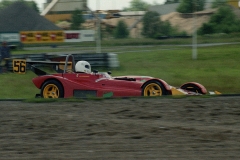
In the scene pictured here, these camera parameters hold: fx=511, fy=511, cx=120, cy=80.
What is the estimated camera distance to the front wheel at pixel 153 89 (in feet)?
38.2

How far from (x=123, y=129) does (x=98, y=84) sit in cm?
474

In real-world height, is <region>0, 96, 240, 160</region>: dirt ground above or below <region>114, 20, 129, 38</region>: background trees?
below

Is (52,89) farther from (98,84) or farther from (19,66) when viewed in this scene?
(98,84)

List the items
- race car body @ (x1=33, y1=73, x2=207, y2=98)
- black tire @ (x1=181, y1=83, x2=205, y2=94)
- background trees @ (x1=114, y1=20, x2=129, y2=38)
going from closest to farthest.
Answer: race car body @ (x1=33, y1=73, x2=207, y2=98) → black tire @ (x1=181, y1=83, x2=205, y2=94) → background trees @ (x1=114, y1=20, x2=129, y2=38)

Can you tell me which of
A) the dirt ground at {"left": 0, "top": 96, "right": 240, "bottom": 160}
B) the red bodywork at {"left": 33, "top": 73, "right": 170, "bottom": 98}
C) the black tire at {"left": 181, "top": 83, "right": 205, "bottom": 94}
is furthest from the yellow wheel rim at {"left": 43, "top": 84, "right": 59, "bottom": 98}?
the black tire at {"left": 181, "top": 83, "right": 205, "bottom": 94}

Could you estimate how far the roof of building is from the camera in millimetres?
36100

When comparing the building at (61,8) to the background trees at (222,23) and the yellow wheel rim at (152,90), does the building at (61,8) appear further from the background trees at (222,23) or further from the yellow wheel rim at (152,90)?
the yellow wheel rim at (152,90)

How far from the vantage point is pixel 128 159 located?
570 cm

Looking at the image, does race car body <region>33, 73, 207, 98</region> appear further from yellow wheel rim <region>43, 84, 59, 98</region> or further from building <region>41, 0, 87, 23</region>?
building <region>41, 0, 87, 23</region>

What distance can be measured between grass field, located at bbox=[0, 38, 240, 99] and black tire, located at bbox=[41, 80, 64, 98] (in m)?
1.97

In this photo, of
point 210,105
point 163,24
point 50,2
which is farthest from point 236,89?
point 50,2

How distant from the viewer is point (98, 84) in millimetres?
12000

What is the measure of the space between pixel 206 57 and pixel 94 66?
6.70m

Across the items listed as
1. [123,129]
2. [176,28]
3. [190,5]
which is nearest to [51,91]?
[123,129]
